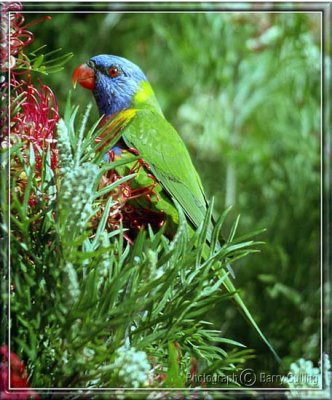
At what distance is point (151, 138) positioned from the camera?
801 mm

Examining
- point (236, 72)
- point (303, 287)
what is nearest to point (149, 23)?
point (236, 72)

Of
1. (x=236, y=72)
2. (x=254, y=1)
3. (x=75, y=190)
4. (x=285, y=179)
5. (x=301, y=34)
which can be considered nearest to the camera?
(x=75, y=190)

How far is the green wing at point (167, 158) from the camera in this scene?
0.75m

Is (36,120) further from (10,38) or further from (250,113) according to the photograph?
(250,113)

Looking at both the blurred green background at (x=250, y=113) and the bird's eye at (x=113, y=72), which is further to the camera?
the blurred green background at (x=250, y=113)

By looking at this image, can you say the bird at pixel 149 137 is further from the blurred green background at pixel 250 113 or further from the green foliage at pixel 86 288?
the blurred green background at pixel 250 113

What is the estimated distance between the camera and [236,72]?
1.61 meters

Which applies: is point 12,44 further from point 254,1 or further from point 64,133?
point 254,1

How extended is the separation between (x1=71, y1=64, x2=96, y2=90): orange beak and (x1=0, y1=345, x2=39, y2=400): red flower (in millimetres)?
417

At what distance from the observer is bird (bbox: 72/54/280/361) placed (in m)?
0.73

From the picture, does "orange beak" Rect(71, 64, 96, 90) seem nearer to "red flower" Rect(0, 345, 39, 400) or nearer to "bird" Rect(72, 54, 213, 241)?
"bird" Rect(72, 54, 213, 241)

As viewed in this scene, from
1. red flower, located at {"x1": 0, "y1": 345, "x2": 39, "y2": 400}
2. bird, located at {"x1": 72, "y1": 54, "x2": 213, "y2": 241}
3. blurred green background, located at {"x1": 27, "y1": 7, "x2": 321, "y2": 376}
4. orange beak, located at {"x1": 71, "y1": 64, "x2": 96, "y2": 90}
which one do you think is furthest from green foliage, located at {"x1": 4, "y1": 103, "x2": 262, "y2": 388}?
blurred green background, located at {"x1": 27, "y1": 7, "x2": 321, "y2": 376}

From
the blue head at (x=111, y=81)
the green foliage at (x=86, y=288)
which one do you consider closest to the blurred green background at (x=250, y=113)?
the blue head at (x=111, y=81)

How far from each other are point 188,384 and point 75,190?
0.19 metres
